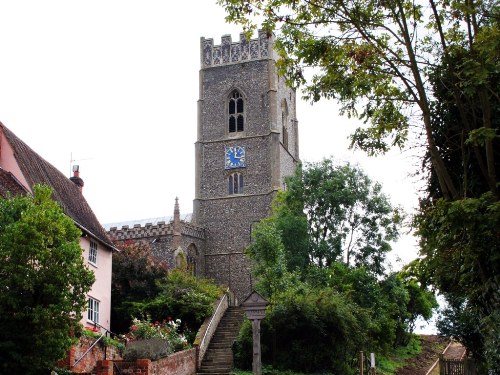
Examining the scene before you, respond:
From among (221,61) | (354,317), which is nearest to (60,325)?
(354,317)

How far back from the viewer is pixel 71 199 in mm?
27188

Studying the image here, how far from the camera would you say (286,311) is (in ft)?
77.6

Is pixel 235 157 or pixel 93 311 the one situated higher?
pixel 235 157

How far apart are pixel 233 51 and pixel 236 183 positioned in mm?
11668

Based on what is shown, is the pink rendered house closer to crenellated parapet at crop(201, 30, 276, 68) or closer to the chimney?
the chimney

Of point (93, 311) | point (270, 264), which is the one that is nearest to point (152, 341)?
point (93, 311)

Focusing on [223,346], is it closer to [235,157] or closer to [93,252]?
[93,252]

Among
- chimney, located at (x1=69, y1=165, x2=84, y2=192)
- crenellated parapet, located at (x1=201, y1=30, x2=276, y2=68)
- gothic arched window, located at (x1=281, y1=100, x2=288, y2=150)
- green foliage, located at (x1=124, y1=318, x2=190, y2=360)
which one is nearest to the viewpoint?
green foliage, located at (x1=124, y1=318, x2=190, y2=360)

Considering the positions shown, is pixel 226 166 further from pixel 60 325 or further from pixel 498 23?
pixel 498 23

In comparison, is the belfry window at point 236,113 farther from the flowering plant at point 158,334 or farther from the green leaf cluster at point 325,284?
the flowering plant at point 158,334

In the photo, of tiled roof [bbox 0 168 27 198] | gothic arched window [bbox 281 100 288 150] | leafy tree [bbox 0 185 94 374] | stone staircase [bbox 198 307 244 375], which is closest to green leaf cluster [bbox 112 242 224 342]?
stone staircase [bbox 198 307 244 375]

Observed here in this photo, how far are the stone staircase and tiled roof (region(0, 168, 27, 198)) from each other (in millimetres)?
8595

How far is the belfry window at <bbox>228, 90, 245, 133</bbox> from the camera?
179 feet

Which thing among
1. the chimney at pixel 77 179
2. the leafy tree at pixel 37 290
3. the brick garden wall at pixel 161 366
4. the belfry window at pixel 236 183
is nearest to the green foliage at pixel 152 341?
the brick garden wall at pixel 161 366
